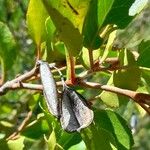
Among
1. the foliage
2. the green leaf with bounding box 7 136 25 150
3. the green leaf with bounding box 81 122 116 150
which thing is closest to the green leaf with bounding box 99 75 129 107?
the foliage

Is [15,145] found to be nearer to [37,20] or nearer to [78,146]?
[78,146]

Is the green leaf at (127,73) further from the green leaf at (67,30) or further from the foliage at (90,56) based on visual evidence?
the green leaf at (67,30)

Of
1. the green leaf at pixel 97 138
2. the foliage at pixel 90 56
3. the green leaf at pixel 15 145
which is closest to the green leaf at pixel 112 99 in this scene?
the foliage at pixel 90 56

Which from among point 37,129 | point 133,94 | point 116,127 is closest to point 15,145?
point 37,129

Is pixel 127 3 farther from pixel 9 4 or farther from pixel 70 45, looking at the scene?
pixel 9 4

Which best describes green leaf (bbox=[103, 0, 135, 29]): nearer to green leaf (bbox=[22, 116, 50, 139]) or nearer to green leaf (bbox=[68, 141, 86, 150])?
green leaf (bbox=[68, 141, 86, 150])
